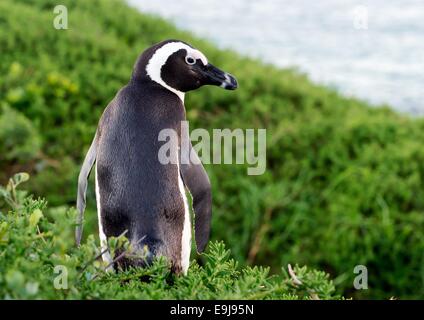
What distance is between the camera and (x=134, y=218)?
2.16 m

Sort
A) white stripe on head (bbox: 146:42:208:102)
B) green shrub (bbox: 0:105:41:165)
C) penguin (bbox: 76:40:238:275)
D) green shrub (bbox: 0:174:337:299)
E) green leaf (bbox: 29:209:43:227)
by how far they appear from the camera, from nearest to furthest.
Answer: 1. green shrub (bbox: 0:174:337:299)
2. green leaf (bbox: 29:209:43:227)
3. penguin (bbox: 76:40:238:275)
4. white stripe on head (bbox: 146:42:208:102)
5. green shrub (bbox: 0:105:41:165)

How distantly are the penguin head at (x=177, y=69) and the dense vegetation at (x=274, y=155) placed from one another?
2155 mm

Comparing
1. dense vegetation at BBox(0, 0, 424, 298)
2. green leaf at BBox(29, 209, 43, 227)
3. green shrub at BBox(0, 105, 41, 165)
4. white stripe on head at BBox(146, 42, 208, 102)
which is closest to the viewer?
green leaf at BBox(29, 209, 43, 227)

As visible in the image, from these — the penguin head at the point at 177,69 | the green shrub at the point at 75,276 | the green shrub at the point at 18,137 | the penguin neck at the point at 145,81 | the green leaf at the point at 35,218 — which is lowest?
the green shrub at the point at 75,276

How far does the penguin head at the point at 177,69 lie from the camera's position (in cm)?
231

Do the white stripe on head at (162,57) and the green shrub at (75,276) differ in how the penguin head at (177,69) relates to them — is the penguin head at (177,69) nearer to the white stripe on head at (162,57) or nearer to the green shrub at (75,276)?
the white stripe on head at (162,57)

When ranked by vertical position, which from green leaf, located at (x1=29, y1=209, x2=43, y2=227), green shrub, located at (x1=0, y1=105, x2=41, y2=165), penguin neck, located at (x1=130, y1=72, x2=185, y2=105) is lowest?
green leaf, located at (x1=29, y1=209, x2=43, y2=227)

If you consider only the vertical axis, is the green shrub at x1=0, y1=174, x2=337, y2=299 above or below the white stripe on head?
below

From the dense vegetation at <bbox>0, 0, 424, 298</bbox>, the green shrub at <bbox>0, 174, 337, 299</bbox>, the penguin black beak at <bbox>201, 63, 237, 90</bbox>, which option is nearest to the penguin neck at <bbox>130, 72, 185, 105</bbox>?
the penguin black beak at <bbox>201, 63, 237, 90</bbox>

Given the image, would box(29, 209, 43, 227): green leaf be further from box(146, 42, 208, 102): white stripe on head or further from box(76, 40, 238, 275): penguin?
box(146, 42, 208, 102): white stripe on head

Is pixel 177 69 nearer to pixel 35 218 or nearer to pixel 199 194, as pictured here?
pixel 199 194

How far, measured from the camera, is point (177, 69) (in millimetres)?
2344

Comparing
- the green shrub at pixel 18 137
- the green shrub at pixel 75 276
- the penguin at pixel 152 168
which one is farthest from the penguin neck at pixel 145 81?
the green shrub at pixel 18 137

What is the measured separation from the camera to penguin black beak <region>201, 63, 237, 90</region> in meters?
2.39
